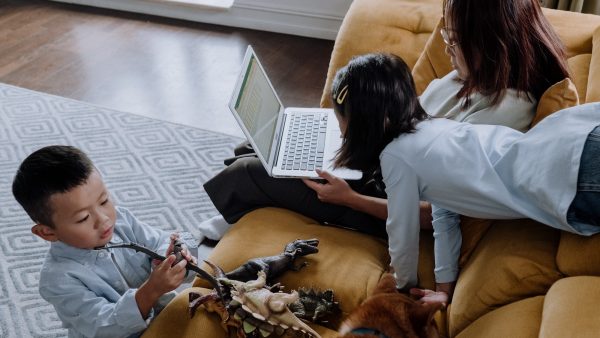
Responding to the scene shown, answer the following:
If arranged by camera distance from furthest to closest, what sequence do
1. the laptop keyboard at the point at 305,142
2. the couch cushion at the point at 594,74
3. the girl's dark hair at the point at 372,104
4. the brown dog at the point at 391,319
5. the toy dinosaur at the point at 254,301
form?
the laptop keyboard at the point at 305,142, the couch cushion at the point at 594,74, the girl's dark hair at the point at 372,104, the toy dinosaur at the point at 254,301, the brown dog at the point at 391,319

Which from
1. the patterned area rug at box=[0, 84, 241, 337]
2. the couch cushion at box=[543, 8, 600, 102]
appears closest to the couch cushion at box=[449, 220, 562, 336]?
the couch cushion at box=[543, 8, 600, 102]

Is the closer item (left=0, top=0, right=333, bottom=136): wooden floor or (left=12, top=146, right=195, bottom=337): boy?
(left=12, top=146, right=195, bottom=337): boy

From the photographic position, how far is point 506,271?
4.70ft

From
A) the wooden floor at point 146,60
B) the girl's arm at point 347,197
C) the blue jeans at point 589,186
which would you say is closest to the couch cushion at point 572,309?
the blue jeans at point 589,186

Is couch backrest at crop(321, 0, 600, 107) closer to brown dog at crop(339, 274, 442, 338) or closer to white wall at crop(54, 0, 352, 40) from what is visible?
brown dog at crop(339, 274, 442, 338)

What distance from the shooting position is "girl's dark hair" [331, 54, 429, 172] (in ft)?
5.17

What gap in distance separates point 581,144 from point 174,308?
3.26 feet

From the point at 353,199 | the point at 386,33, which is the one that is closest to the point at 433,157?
the point at 353,199

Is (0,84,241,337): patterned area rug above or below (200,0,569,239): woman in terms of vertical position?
below

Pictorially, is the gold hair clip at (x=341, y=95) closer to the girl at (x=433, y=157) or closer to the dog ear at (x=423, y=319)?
the girl at (x=433, y=157)

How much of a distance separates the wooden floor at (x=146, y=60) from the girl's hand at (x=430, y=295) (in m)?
1.59

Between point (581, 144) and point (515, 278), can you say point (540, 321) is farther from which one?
point (581, 144)

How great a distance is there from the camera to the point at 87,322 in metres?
1.54

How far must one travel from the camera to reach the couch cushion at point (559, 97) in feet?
5.13
